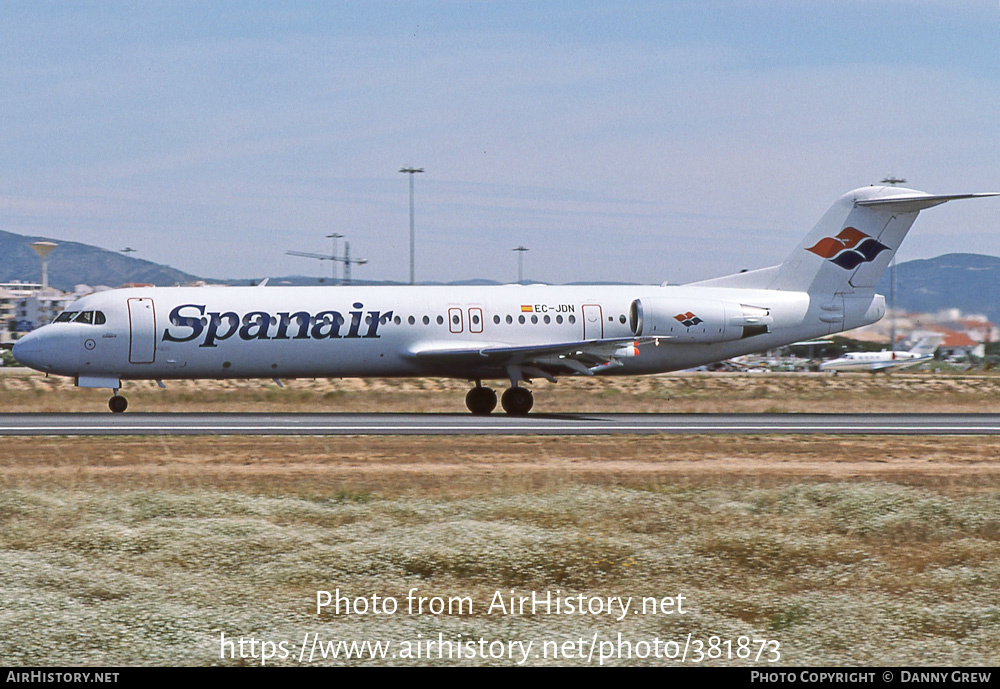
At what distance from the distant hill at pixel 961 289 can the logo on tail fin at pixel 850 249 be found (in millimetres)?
1470

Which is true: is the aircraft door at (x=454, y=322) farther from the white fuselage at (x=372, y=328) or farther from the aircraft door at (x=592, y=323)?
the aircraft door at (x=592, y=323)

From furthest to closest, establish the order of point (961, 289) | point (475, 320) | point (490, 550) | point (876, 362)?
point (876, 362), point (961, 289), point (475, 320), point (490, 550)

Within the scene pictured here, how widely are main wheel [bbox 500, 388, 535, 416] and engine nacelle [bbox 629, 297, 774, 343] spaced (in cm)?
383

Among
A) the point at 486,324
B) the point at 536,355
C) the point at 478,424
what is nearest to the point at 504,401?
the point at 536,355

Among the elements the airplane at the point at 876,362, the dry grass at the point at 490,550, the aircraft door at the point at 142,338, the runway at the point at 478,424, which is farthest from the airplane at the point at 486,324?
the airplane at the point at 876,362

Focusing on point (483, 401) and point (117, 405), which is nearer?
point (117, 405)

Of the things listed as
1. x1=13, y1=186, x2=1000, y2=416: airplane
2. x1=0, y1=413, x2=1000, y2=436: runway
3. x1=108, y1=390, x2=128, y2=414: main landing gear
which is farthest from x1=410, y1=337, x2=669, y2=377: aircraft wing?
x1=108, y1=390, x2=128, y2=414: main landing gear

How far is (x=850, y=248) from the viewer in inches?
1390

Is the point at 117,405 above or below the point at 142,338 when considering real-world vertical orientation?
below

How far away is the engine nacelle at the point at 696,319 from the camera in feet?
109

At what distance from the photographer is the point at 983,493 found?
16094 millimetres

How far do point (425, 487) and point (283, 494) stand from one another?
206cm

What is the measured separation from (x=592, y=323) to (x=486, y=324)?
3.13 metres

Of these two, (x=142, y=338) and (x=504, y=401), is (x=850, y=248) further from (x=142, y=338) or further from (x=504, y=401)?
(x=142, y=338)
